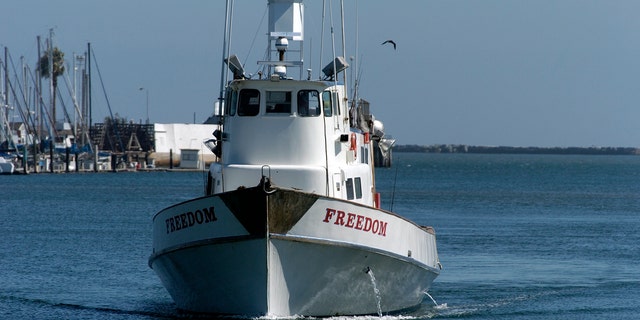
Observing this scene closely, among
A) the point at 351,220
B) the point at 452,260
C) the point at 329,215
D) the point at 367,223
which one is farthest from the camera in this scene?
the point at 452,260

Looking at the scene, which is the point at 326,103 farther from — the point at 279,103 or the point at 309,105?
the point at 279,103

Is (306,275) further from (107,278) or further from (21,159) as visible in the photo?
(21,159)

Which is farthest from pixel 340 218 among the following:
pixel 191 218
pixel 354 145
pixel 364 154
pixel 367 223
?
pixel 364 154

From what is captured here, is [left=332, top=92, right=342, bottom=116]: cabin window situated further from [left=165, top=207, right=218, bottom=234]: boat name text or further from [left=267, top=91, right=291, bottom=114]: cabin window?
[left=165, top=207, right=218, bottom=234]: boat name text

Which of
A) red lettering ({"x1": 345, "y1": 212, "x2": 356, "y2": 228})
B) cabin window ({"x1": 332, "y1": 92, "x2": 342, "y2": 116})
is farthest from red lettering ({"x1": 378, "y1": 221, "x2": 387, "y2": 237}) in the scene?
cabin window ({"x1": 332, "y1": 92, "x2": 342, "y2": 116})

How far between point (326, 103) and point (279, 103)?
1.02 m

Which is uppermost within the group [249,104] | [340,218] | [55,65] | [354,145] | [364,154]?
[55,65]

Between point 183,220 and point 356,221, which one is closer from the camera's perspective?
point 356,221

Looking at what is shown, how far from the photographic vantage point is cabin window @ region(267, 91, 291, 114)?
25.5 meters

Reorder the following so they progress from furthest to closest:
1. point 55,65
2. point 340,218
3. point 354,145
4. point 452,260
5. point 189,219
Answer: point 55,65
point 452,260
point 354,145
point 189,219
point 340,218

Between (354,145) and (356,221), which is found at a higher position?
(354,145)

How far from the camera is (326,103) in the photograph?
25766mm

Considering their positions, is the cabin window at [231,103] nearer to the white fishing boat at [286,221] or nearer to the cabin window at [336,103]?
the white fishing boat at [286,221]

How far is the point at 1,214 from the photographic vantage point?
66.3 meters
